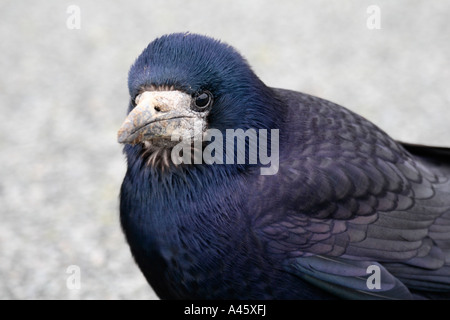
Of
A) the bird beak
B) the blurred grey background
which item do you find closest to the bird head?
the bird beak

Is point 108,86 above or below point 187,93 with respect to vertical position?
above

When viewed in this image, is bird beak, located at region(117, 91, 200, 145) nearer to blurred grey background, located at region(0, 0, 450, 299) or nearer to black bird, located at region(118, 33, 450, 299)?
black bird, located at region(118, 33, 450, 299)

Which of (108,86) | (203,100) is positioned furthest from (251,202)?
(108,86)

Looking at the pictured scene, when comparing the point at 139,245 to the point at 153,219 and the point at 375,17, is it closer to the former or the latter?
the point at 153,219

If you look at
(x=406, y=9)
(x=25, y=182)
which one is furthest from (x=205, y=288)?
(x=406, y=9)

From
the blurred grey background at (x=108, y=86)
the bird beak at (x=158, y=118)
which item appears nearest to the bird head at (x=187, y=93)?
the bird beak at (x=158, y=118)

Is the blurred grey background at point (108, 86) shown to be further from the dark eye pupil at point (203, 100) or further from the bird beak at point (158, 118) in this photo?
the dark eye pupil at point (203, 100)

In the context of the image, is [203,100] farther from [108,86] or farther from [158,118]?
[108,86]
